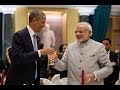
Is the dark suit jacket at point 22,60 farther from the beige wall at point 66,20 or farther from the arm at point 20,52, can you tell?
the beige wall at point 66,20

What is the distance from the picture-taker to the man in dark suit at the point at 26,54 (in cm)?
154

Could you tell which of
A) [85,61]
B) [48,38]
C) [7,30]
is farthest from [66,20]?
[85,61]

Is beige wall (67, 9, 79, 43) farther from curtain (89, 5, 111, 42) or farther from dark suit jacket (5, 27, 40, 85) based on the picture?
dark suit jacket (5, 27, 40, 85)

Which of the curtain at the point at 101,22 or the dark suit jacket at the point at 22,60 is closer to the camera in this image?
the dark suit jacket at the point at 22,60

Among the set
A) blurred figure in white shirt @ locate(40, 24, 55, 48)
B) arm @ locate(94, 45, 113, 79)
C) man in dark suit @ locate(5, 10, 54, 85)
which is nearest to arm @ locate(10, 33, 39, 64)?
man in dark suit @ locate(5, 10, 54, 85)

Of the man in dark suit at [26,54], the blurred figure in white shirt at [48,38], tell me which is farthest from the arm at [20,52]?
the blurred figure in white shirt at [48,38]

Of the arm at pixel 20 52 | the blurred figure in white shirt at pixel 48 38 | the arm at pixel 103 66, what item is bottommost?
the blurred figure in white shirt at pixel 48 38

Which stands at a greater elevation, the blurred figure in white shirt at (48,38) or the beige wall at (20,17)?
the beige wall at (20,17)

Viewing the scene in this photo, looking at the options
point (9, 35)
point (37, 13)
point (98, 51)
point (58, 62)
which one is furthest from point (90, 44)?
point (9, 35)

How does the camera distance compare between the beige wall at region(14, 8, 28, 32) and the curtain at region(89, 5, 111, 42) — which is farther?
the beige wall at region(14, 8, 28, 32)

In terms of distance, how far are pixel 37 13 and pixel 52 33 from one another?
3680 millimetres

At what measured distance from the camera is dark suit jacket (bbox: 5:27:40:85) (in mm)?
1538

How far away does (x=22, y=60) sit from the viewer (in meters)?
1.54

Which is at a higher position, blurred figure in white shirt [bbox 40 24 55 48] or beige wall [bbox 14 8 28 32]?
beige wall [bbox 14 8 28 32]
